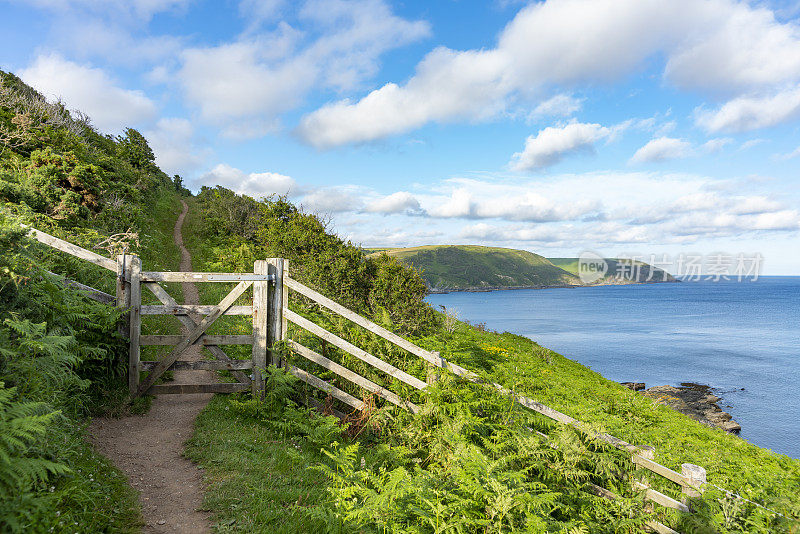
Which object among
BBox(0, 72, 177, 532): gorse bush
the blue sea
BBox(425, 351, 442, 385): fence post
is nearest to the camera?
BBox(0, 72, 177, 532): gorse bush

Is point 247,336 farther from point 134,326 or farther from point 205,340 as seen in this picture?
point 134,326

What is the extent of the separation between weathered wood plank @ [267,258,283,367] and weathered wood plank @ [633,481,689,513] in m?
6.43

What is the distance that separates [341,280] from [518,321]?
7608 cm

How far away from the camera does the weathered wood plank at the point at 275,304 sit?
7988mm

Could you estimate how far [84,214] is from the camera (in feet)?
50.1

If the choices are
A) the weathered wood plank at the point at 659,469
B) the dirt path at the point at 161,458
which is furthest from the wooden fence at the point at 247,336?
the weathered wood plank at the point at 659,469

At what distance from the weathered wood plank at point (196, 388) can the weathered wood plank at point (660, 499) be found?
7.04 meters

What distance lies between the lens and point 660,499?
5.36 meters

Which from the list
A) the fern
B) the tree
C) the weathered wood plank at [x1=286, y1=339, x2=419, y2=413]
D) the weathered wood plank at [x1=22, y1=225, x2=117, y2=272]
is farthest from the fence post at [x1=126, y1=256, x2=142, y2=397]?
the tree

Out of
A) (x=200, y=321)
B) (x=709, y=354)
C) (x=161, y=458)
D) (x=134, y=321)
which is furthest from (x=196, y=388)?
(x=709, y=354)

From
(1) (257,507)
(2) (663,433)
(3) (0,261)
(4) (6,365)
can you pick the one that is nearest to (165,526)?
(1) (257,507)

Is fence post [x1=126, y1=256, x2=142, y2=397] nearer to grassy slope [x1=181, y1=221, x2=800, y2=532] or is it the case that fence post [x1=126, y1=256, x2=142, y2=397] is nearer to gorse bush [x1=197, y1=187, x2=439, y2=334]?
grassy slope [x1=181, y1=221, x2=800, y2=532]

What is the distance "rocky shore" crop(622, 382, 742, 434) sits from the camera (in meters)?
26.5

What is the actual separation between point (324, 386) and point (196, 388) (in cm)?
260
